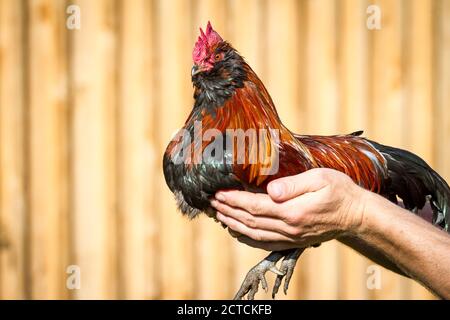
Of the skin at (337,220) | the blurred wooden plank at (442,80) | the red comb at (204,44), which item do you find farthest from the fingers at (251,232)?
the blurred wooden plank at (442,80)

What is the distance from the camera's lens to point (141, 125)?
97.4 inches

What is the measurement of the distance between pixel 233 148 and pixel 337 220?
30cm

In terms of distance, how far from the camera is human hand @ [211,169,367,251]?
1.21 m

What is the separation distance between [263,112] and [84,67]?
56.0 inches

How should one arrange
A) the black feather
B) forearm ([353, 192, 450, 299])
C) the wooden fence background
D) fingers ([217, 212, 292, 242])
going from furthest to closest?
the wooden fence background < the black feather < fingers ([217, 212, 292, 242]) < forearm ([353, 192, 450, 299])

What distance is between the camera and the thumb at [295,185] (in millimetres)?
1197

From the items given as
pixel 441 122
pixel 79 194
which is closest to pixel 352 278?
pixel 441 122

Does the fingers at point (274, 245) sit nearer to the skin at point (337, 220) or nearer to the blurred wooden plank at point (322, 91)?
the skin at point (337, 220)

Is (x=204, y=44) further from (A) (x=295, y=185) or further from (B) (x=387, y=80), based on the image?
(B) (x=387, y=80)

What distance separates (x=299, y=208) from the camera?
4.02 feet

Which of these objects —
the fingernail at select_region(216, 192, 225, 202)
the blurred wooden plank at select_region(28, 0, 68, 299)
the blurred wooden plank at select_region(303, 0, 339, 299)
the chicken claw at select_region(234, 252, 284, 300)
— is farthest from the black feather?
the blurred wooden plank at select_region(28, 0, 68, 299)

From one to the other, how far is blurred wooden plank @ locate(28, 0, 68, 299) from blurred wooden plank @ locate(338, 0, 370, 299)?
4.25ft

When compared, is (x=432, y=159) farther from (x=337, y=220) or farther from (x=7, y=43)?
(x=7, y=43)

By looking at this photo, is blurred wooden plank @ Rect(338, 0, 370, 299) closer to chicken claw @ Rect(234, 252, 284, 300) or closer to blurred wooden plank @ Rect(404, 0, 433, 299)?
blurred wooden plank @ Rect(404, 0, 433, 299)
